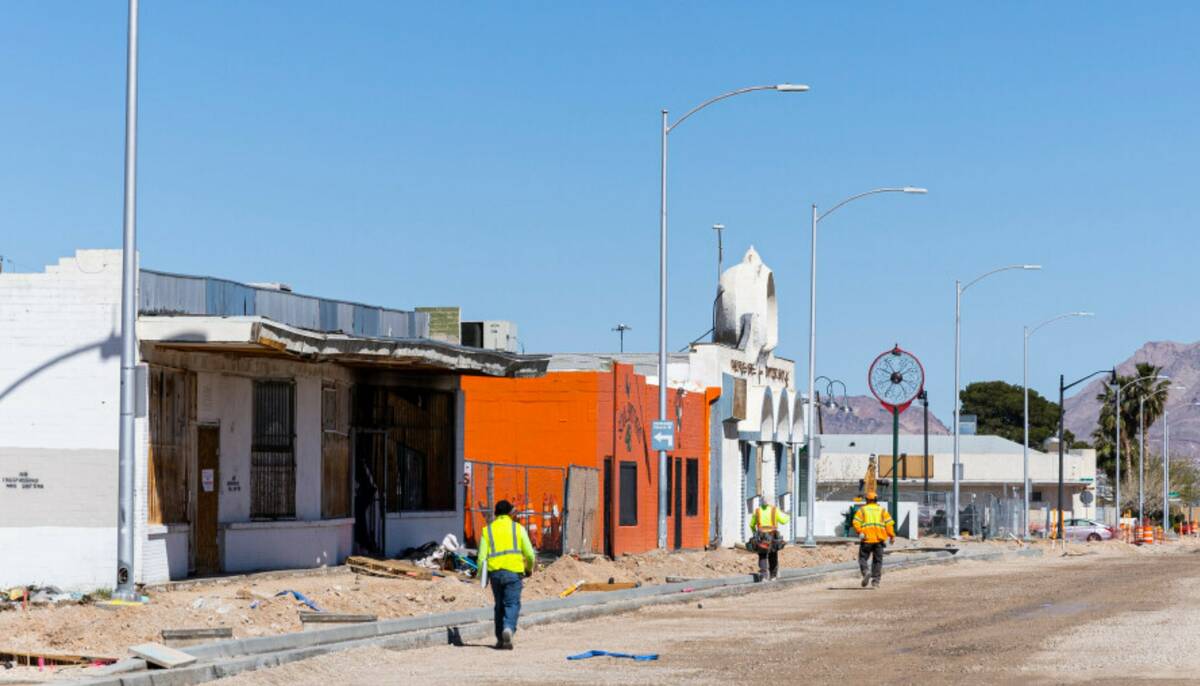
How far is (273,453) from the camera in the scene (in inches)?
1188

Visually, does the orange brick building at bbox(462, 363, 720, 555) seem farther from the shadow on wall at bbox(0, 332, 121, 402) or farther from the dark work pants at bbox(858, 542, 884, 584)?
the shadow on wall at bbox(0, 332, 121, 402)

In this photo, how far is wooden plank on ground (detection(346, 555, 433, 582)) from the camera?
29.2m

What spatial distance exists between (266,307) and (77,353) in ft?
18.7

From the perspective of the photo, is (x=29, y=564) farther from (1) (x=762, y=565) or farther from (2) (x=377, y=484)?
(1) (x=762, y=565)

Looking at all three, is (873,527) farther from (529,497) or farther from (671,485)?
(671,485)

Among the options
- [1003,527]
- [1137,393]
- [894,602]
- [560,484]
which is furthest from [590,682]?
[1137,393]

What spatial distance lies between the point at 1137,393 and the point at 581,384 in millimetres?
87171

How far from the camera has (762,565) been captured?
111 feet

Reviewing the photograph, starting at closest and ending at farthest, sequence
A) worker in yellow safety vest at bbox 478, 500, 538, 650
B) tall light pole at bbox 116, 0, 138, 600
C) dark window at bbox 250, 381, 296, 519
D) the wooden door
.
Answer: worker in yellow safety vest at bbox 478, 500, 538, 650 → tall light pole at bbox 116, 0, 138, 600 → the wooden door → dark window at bbox 250, 381, 296, 519

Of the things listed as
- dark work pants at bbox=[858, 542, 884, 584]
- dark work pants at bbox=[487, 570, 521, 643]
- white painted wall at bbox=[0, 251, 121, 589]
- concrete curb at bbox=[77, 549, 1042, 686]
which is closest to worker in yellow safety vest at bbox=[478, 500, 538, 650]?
dark work pants at bbox=[487, 570, 521, 643]

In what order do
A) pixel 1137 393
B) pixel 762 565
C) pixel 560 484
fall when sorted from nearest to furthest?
pixel 762 565
pixel 560 484
pixel 1137 393

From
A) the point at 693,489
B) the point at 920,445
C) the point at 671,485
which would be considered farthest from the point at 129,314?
the point at 920,445

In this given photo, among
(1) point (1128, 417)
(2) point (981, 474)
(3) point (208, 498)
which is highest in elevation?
(1) point (1128, 417)

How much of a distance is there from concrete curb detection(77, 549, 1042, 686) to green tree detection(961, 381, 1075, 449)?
133149mm
